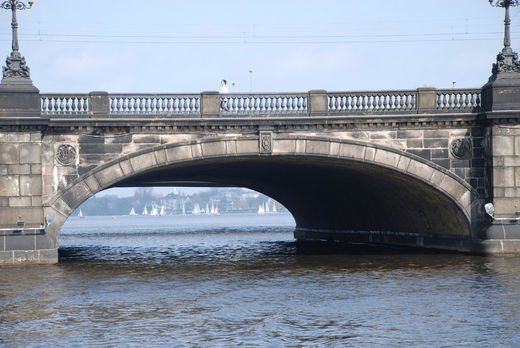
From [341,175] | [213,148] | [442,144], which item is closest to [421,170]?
[442,144]

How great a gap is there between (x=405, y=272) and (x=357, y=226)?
18263 millimetres

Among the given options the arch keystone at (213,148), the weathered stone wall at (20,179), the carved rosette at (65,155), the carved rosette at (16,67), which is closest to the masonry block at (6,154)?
the weathered stone wall at (20,179)

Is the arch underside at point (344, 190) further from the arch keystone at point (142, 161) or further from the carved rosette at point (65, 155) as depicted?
the carved rosette at point (65, 155)

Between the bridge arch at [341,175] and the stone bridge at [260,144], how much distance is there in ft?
0.19

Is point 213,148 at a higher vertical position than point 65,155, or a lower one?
higher

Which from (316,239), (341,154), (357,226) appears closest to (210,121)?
(341,154)

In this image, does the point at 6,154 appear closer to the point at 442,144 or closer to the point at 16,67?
the point at 16,67

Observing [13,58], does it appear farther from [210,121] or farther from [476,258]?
[476,258]

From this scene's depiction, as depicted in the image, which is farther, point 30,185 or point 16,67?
point 16,67

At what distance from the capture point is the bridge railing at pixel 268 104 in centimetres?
3291

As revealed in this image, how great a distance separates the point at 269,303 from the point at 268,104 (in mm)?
14366

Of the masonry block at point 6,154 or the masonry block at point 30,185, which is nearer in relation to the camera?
the masonry block at point 6,154

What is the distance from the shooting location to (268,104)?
3403cm

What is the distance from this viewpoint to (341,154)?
33312 mm
